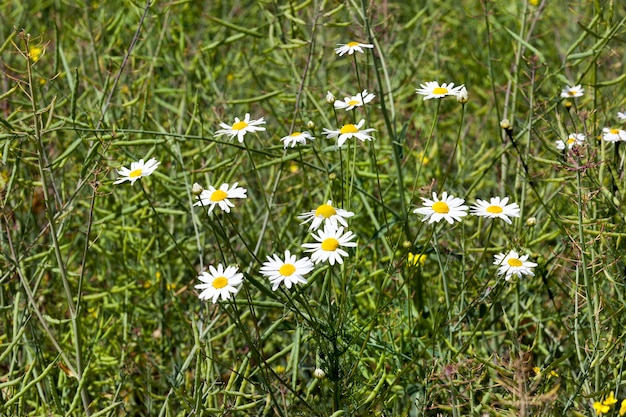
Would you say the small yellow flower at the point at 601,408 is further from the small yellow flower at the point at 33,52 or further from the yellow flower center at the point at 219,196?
the small yellow flower at the point at 33,52

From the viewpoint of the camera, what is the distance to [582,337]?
1.90 meters

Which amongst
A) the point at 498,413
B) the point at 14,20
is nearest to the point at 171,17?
the point at 14,20

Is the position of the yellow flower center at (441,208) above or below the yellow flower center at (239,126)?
below

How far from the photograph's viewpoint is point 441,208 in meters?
1.48

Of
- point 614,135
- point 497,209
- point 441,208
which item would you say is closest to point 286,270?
point 441,208

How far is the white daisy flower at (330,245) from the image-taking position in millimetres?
1380

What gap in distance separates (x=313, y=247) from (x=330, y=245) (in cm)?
3

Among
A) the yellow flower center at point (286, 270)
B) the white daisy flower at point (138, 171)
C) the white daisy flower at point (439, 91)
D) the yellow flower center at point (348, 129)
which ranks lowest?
the yellow flower center at point (286, 270)

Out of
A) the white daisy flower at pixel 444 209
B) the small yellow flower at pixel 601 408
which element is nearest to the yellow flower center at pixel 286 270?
the white daisy flower at pixel 444 209

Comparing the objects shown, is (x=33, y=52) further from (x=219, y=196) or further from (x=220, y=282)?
(x=220, y=282)

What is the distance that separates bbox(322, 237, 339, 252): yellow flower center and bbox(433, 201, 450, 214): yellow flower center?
0.21m

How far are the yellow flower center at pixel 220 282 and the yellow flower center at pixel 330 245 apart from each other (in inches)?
7.3

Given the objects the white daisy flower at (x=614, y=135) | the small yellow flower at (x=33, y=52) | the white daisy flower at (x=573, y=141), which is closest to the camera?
the small yellow flower at (x=33, y=52)

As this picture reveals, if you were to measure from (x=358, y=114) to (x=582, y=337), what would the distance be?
1.17 metres
